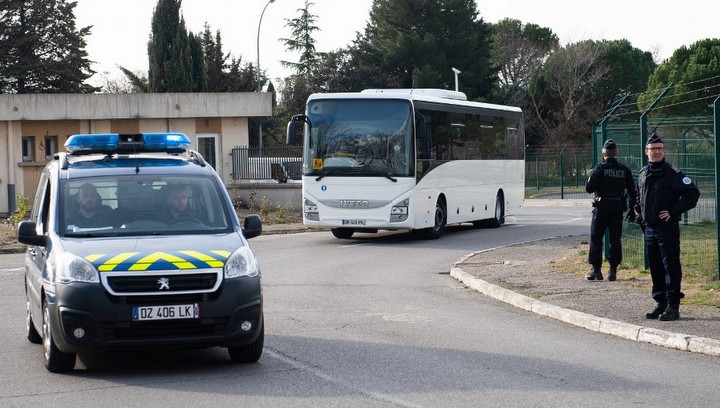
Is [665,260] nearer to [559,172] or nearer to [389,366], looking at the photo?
[389,366]

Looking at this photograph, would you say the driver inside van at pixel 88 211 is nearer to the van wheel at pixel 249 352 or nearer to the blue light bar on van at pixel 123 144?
the blue light bar on van at pixel 123 144

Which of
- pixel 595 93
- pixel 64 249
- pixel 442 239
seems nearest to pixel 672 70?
pixel 595 93

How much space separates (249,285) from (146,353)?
1.86m

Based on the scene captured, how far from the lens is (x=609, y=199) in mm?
15219

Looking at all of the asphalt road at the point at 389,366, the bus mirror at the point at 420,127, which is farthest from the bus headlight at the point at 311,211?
the asphalt road at the point at 389,366

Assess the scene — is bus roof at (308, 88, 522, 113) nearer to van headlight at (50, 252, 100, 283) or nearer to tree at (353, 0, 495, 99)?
van headlight at (50, 252, 100, 283)

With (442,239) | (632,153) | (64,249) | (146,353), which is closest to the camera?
(64,249)

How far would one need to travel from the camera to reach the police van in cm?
879

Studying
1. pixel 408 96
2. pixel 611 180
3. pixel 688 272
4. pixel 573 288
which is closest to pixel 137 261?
pixel 573 288

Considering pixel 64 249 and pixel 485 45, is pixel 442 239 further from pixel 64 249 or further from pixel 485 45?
pixel 485 45

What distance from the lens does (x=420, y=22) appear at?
7738cm

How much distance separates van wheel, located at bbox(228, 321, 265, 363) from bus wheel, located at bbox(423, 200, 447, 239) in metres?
16.6

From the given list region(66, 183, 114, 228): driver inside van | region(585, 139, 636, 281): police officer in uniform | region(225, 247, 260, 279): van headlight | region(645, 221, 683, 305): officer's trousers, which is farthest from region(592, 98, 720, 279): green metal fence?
region(66, 183, 114, 228): driver inside van

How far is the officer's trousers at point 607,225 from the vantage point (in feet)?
50.0
